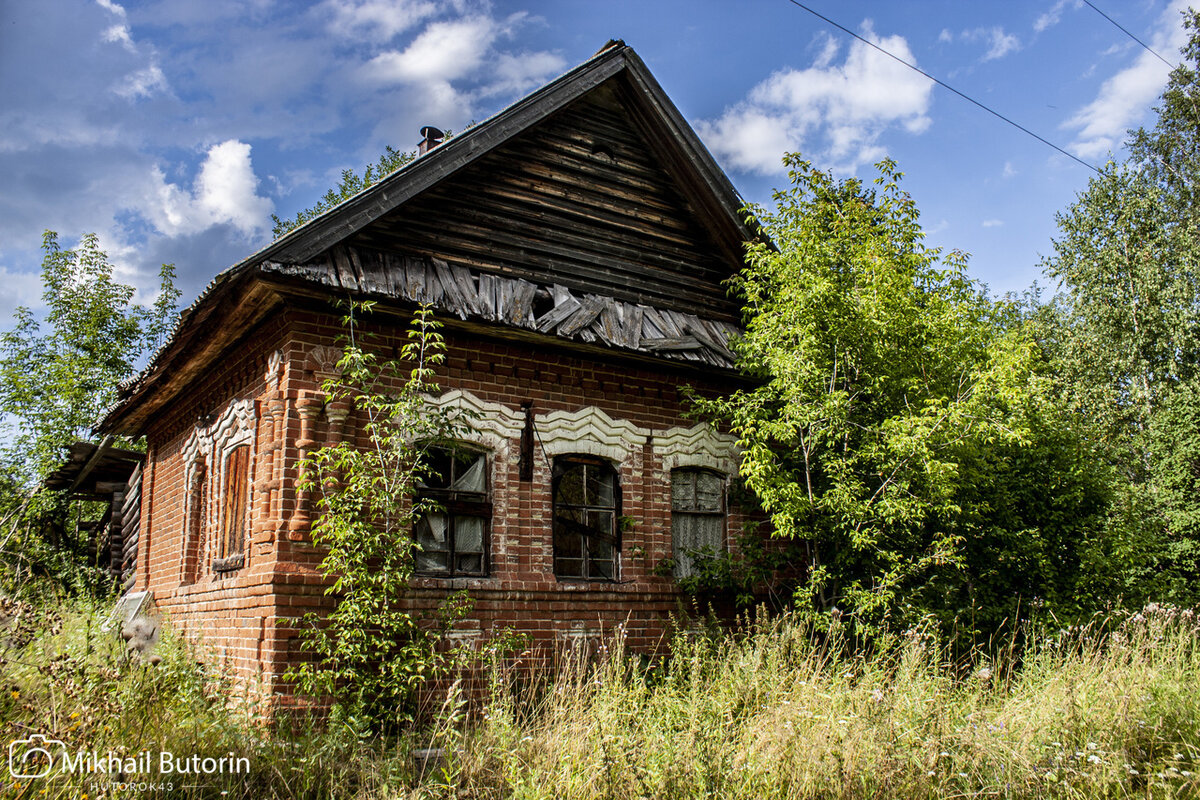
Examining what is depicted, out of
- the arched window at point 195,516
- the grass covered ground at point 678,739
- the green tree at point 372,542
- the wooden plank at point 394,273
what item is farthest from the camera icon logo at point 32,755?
the arched window at point 195,516

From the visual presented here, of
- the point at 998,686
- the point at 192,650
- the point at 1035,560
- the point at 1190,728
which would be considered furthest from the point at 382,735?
the point at 1035,560

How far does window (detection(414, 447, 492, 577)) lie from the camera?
Answer: 23.6 feet

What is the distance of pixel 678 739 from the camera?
16.7 ft

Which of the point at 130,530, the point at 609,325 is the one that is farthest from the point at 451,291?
the point at 130,530

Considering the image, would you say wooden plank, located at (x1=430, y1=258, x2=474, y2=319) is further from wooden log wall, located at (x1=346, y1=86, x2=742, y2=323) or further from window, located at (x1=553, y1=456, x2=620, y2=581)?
window, located at (x1=553, y1=456, x2=620, y2=581)

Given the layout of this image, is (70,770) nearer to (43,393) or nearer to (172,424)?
(172,424)

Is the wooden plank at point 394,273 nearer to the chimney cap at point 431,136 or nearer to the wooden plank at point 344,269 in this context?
the wooden plank at point 344,269

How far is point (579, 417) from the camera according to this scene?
8.12 metres

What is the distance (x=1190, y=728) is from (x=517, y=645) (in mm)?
5063

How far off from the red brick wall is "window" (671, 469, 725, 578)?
0.19 metres

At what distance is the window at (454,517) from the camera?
720 centimetres

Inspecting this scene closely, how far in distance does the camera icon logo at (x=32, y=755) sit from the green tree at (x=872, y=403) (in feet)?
18.1

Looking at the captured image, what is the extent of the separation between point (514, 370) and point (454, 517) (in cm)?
150

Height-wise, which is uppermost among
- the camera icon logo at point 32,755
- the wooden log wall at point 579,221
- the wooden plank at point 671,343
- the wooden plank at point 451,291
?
the wooden log wall at point 579,221
